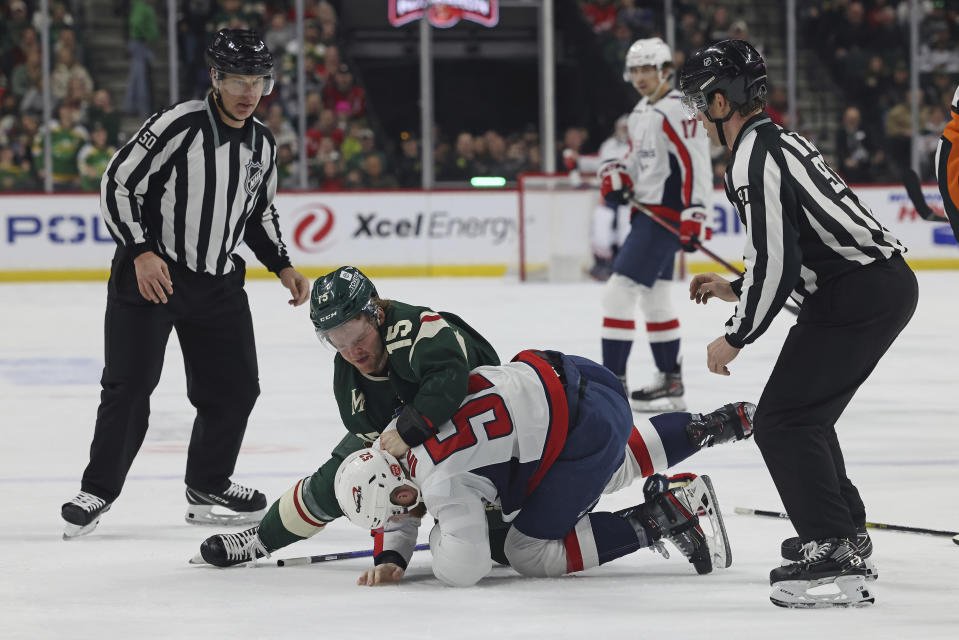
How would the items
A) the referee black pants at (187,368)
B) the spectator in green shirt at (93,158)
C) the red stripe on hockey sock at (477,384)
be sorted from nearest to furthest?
the red stripe on hockey sock at (477,384), the referee black pants at (187,368), the spectator in green shirt at (93,158)

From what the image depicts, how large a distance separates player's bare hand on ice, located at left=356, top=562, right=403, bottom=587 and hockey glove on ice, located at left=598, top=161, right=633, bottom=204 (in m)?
3.14

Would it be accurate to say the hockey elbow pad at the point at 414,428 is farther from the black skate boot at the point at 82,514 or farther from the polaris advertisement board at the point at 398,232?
the polaris advertisement board at the point at 398,232

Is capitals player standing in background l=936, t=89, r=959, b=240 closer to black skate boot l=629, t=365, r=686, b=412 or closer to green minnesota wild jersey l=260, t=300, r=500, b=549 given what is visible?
green minnesota wild jersey l=260, t=300, r=500, b=549

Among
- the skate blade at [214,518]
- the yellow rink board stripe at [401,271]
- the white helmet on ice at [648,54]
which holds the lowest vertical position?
the yellow rink board stripe at [401,271]

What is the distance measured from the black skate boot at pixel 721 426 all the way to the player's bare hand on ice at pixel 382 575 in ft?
2.43

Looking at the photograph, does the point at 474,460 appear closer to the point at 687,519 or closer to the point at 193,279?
the point at 687,519

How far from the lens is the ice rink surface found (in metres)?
2.71

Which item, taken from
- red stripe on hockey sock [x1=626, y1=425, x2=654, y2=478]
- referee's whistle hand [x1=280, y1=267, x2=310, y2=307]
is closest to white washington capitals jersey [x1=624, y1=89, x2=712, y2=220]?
referee's whistle hand [x1=280, y1=267, x2=310, y2=307]

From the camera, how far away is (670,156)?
5.86 m

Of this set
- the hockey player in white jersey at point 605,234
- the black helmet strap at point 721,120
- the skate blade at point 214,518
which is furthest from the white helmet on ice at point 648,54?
the hockey player in white jersey at point 605,234

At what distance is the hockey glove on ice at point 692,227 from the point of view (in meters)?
5.66

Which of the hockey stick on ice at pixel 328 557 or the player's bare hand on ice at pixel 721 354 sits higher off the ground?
the player's bare hand on ice at pixel 721 354

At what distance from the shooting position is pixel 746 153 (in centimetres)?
277

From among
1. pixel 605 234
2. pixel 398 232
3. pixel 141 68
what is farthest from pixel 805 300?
pixel 141 68
